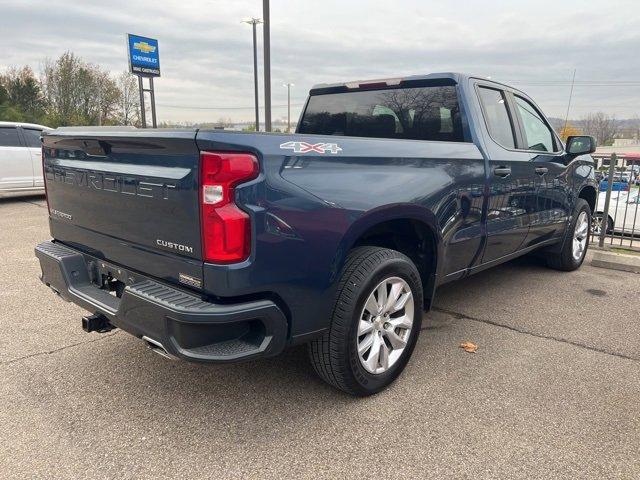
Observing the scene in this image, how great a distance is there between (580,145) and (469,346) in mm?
2524

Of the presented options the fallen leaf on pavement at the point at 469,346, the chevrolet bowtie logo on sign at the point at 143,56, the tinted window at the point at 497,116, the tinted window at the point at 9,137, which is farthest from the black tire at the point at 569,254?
the chevrolet bowtie logo on sign at the point at 143,56

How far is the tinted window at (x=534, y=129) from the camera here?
174 inches

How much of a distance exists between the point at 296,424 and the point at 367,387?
45cm

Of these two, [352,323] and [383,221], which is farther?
[383,221]

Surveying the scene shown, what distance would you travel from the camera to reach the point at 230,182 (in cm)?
212

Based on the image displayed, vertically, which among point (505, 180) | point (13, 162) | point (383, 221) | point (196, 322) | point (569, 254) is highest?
point (505, 180)

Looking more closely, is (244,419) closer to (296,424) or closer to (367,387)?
(296,424)

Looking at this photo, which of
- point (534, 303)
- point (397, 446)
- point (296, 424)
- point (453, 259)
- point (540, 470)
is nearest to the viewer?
point (540, 470)

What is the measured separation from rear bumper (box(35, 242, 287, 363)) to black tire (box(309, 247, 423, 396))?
13.7 inches

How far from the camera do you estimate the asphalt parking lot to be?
7.67ft

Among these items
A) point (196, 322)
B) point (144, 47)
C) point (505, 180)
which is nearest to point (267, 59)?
point (505, 180)

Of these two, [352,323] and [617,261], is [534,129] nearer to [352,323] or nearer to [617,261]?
[617,261]

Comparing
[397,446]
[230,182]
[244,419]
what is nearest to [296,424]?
[244,419]

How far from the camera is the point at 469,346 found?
11.9 feet
